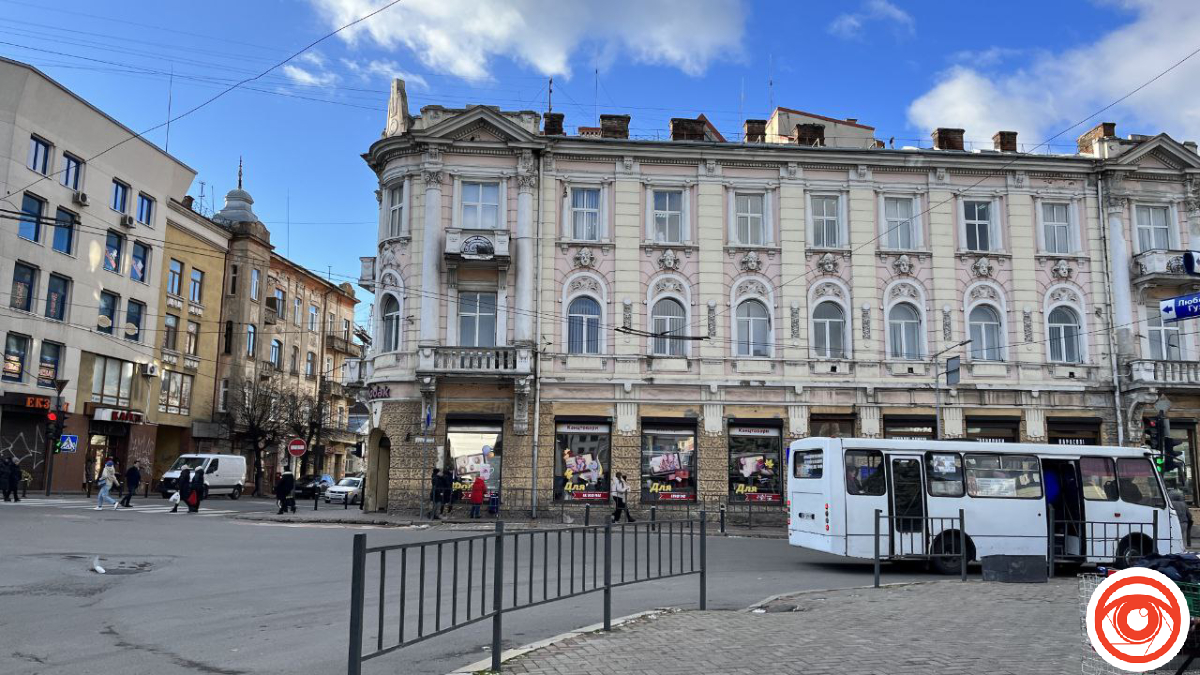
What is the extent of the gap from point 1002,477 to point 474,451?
17.6 meters

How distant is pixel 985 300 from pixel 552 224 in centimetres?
1575

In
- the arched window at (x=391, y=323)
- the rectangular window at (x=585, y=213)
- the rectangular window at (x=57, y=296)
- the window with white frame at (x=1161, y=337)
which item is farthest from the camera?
the rectangular window at (x=57, y=296)

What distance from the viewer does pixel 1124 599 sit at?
4.71m

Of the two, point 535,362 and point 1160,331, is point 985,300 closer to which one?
point 1160,331

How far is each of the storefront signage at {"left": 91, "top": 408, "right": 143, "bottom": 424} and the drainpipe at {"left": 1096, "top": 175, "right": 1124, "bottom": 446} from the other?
41.7 meters

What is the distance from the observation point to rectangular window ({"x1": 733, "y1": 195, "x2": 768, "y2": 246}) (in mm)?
33000

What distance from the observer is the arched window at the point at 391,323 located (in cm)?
3225

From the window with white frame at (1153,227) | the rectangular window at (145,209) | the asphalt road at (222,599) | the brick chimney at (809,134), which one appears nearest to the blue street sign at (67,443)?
the rectangular window at (145,209)

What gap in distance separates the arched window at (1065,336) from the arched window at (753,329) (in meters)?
10.4

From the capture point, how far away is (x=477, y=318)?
31750 mm

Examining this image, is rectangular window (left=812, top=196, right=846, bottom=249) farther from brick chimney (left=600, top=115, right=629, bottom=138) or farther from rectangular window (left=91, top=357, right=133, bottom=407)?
rectangular window (left=91, top=357, right=133, bottom=407)

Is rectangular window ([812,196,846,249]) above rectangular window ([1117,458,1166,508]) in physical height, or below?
above

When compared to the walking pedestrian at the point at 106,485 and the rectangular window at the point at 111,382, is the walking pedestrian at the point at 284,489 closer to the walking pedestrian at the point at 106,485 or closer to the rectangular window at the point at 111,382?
the walking pedestrian at the point at 106,485

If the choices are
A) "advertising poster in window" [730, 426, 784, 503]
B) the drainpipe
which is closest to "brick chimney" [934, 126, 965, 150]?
the drainpipe
